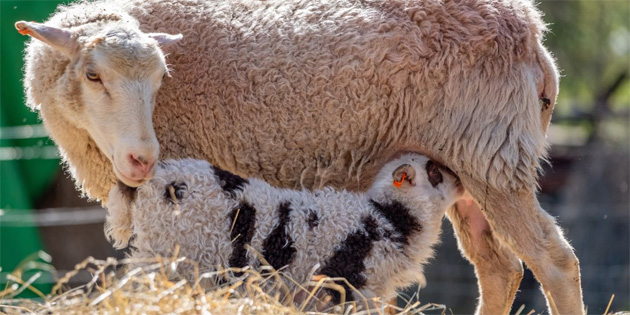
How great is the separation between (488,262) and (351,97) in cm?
126

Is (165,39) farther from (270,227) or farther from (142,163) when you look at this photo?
(270,227)

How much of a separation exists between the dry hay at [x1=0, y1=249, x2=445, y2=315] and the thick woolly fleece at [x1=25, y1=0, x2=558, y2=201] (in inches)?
35.4

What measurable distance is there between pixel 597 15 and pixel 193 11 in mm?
10319

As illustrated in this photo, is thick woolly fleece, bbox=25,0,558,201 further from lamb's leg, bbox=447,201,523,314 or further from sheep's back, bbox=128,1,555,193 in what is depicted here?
lamb's leg, bbox=447,201,523,314

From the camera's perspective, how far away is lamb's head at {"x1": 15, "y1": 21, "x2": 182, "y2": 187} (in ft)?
13.7

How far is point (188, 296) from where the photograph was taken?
3645 millimetres

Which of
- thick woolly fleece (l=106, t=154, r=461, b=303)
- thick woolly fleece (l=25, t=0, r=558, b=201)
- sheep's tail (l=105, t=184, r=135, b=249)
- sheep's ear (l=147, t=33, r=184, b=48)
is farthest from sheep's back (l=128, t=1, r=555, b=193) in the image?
sheep's tail (l=105, t=184, r=135, b=249)

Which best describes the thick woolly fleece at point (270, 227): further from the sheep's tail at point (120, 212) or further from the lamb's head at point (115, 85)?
the lamb's head at point (115, 85)

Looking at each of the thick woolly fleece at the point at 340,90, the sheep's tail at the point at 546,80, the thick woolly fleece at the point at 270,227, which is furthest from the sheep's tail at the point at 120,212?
the sheep's tail at the point at 546,80

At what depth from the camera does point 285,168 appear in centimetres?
490

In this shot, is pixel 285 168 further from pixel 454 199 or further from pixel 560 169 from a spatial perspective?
pixel 560 169

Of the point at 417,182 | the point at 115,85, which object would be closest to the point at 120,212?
the point at 115,85

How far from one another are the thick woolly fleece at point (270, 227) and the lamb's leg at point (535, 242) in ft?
1.67

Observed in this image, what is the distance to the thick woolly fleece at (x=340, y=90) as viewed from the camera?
4672mm
